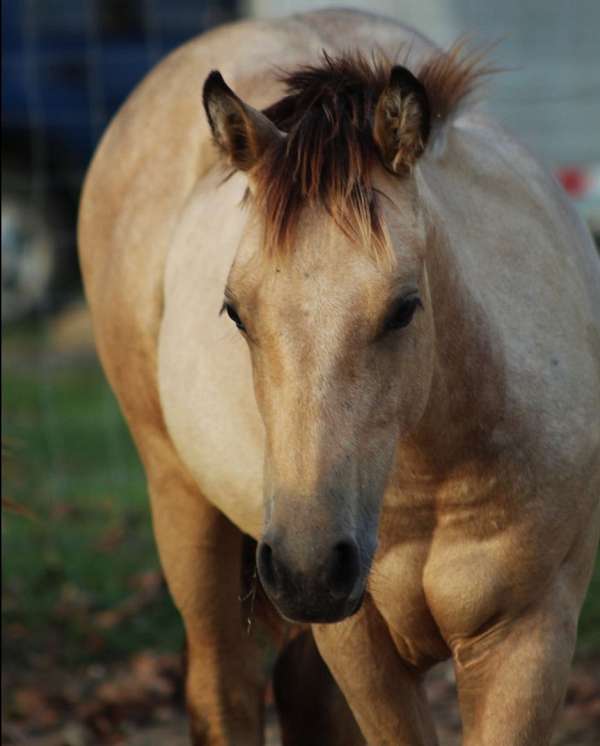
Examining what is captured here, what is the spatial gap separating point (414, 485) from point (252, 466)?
56 centimetres

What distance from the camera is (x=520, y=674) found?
10.0 ft

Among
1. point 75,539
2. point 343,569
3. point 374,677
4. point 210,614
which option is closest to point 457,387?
point 343,569

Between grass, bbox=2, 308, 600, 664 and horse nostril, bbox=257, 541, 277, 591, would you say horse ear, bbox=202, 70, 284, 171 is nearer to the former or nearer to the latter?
horse nostril, bbox=257, 541, 277, 591

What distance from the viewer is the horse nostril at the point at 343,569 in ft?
8.25

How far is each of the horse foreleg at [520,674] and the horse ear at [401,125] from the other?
935mm

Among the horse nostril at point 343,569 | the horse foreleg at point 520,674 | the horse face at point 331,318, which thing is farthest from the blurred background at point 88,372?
the horse nostril at point 343,569

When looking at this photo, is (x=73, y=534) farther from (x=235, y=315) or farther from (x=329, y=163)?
(x=329, y=163)

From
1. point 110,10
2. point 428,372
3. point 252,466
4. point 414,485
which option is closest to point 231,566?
point 252,466

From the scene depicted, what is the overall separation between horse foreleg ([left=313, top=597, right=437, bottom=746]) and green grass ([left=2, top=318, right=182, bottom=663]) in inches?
59.4

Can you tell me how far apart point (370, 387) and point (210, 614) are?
165 cm

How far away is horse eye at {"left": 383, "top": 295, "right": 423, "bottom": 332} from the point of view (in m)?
2.64

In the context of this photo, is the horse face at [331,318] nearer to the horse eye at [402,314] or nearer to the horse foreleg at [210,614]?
the horse eye at [402,314]

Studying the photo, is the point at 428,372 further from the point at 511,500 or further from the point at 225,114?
the point at 225,114

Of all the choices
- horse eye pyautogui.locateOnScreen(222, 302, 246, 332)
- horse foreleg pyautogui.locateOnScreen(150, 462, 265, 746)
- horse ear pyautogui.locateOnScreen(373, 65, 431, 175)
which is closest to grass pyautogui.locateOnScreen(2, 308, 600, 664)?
horse foreleg pyautogui.locateOnScreen(150, 462, 265, 746)
